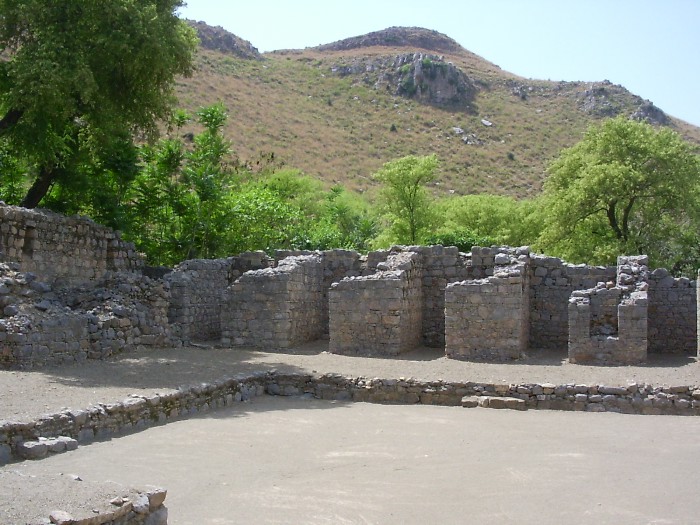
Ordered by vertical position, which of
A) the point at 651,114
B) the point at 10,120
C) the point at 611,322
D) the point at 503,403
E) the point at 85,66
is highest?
the point at 651,114

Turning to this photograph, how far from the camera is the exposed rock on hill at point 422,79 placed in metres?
66.8

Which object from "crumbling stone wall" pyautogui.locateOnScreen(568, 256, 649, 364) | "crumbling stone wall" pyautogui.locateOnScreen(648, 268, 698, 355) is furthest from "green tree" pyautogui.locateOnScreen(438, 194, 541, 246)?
"crumbling stone wall" pyautogui.locateOnScreen(568, 256, 649, 364)

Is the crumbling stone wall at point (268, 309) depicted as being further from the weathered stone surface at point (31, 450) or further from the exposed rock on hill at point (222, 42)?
the exposed rock on hill at point (222, 42)

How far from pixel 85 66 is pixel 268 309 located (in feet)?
20.9

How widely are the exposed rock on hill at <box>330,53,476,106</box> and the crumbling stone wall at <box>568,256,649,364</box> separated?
53562 millimetres

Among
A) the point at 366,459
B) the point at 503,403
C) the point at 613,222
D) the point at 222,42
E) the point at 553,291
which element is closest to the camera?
the point at 366,459

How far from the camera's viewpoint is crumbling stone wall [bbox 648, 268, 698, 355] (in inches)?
605

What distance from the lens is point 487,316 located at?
14.8m

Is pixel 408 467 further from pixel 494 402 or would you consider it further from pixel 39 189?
pixel 39 189

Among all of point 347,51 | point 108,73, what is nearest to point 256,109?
point 347,51

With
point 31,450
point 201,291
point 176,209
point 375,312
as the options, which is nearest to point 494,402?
point 375,312

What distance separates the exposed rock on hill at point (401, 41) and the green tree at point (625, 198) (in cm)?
6345

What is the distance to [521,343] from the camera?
48.9 ft

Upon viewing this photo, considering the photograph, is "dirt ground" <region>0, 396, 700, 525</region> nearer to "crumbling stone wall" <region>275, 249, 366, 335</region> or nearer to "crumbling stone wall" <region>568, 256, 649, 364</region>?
"crumbling stone wall" <region>568, 256, 649, 364</region>
